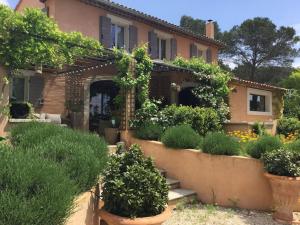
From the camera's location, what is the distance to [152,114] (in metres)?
10.9

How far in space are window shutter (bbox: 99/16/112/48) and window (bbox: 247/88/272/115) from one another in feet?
28.6

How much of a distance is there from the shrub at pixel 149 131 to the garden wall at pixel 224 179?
→ 1.29 metres

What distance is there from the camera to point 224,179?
796cm

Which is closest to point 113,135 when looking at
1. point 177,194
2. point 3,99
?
point 3,99

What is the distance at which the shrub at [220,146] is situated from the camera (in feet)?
26.5

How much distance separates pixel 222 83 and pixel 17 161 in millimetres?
12262

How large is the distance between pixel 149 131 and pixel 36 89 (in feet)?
17.8

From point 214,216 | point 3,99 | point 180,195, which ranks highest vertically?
point 3,99

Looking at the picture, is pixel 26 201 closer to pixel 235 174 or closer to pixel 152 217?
pixel 152 217

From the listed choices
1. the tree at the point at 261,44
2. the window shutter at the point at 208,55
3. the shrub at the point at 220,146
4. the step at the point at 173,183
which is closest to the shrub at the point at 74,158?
the step at the point at 173,183

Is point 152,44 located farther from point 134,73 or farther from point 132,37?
point 134,73

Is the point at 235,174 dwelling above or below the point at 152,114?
below

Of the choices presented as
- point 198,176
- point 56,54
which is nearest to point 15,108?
point 56,54

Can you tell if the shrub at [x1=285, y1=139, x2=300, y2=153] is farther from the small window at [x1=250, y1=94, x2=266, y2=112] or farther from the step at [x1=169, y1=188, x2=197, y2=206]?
the small window at [x1=250, y1=94, x2=266, y2=112]
